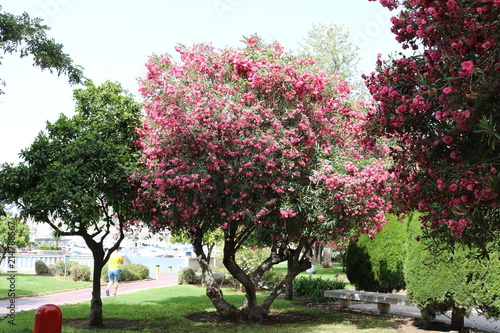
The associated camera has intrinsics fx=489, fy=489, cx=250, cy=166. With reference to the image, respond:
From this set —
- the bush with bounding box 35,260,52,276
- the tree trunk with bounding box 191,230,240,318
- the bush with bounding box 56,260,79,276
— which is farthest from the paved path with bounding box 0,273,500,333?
the bush with bounding box 35,260,52,276

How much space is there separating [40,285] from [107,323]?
1022 centimetres

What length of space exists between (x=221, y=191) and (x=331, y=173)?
7.97 ft

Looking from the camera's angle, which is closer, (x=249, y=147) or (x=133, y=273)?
(x=249, y=147)

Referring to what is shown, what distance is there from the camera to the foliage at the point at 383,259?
15734 millimetres

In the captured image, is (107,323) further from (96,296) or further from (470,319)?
(470,319)

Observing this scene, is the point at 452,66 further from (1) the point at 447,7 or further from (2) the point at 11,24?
(2) the point at 11,24

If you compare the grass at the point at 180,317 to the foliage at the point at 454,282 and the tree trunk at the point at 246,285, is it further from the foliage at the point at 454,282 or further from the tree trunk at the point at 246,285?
the foliage at the point at 454,282

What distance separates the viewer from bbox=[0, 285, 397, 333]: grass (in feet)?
34.7

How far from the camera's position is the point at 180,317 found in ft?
40.5

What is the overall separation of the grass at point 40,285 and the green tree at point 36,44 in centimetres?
899

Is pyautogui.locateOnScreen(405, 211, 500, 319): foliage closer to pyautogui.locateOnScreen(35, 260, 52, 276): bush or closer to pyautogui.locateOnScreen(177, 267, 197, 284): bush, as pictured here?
pyautogui.locateOnScreen(177, 267, 197, 284): bush

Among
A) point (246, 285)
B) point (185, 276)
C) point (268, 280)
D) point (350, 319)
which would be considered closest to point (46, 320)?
point (246, 285)

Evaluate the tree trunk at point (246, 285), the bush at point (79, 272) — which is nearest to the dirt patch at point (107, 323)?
the tree trunk at point (246, 285)

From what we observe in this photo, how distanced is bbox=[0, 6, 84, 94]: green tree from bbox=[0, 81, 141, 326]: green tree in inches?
38.7
